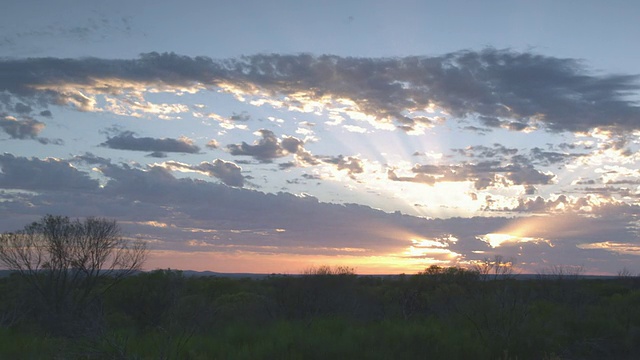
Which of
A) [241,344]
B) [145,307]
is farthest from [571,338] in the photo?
[145,307]

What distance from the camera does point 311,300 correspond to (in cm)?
3002

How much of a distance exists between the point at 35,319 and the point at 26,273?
4753 mm

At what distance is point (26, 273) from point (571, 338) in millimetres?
25810

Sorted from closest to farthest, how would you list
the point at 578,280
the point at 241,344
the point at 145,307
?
the point at 241,344, the point at 145,307, the point at 578,280

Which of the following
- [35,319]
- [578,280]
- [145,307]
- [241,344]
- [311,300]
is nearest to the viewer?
[241,344]

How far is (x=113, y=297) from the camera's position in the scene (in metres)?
33.5

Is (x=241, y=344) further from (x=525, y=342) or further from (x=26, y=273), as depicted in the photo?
(x=26, y=273)

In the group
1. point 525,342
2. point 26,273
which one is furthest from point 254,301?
point 525,342

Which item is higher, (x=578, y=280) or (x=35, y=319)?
(x=578, y=280)

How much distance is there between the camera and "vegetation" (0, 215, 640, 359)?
15.2m

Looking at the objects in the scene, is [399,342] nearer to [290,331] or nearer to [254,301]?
[290,331]

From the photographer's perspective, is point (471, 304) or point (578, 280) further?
point (578, 280)

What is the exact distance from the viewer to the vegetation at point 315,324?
49.8 feet

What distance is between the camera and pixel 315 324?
19594 millimetres
